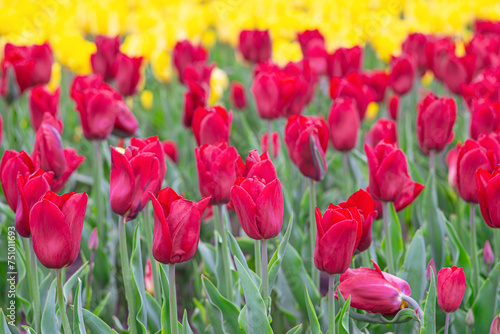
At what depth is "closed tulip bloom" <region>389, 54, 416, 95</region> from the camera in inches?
98.0

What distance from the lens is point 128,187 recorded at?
1.18 meters

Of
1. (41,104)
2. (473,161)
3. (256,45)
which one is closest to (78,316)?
(473,161)

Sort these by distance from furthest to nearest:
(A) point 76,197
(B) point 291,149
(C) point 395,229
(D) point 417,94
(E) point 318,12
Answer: (E) point 318,12 → (D) point 417,94 → (C) point 395,229 → (B) point 291,149 → (A) point 76,197

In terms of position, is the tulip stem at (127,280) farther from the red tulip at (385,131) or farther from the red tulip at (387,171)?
the red tulip at (385,131)

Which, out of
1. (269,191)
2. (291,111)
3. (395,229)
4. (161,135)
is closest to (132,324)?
(269,191)

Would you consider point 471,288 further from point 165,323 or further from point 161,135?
point 161,135

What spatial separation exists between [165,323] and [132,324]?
0.15 m

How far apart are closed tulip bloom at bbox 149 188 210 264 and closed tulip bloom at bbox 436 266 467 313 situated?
1.60ft

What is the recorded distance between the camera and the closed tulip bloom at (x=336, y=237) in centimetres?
103

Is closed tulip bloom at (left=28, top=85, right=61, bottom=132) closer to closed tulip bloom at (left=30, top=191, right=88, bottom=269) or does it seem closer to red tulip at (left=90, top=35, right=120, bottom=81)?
red tulip at (left=90, top=35, right=120, bottom=81)

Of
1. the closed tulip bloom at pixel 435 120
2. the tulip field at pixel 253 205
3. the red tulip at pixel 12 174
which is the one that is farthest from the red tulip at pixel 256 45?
the red tulip at pixel 12 174

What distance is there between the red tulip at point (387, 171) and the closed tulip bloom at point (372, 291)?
0.27 meters

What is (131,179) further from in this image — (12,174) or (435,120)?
(435,120)

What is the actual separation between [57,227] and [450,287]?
755 mm
